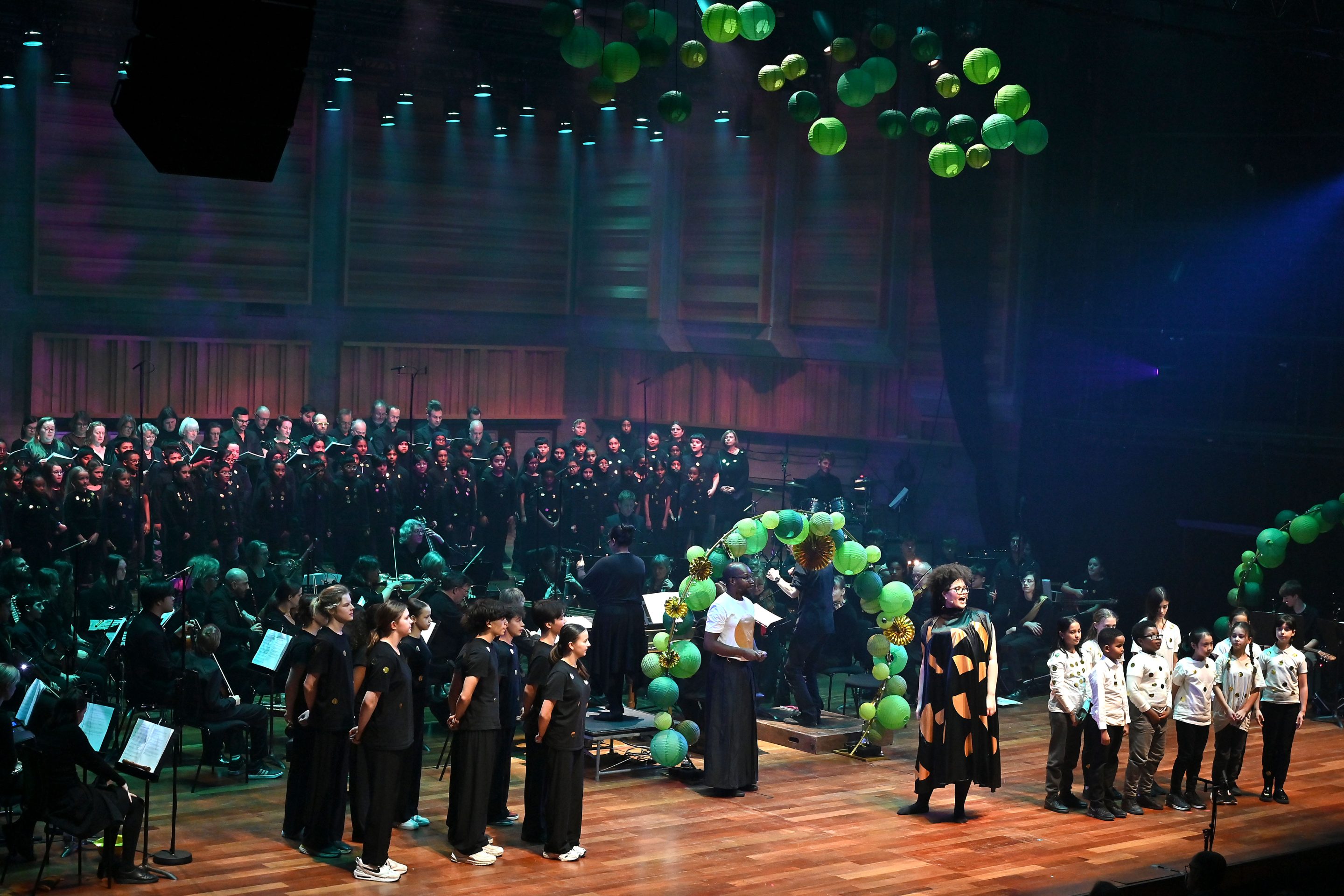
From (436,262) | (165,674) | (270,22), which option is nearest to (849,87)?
(270,22)

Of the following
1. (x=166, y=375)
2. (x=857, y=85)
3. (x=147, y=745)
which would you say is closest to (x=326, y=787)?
(x=147, y=745)

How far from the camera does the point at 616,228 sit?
68.0ft

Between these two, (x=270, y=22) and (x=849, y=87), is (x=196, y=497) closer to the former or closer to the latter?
(x=849, y=87)

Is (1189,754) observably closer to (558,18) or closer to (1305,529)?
(1305,529)

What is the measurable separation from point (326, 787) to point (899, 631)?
3954 mm

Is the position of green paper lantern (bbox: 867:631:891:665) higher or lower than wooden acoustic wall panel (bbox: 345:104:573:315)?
lower

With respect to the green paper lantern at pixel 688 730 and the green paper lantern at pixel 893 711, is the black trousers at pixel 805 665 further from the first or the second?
the green paper lantern at pixel 688 730

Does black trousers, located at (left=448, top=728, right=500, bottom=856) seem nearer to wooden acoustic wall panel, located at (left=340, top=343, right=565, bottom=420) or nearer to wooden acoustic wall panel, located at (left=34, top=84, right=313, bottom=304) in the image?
wooden acoustic wall panel, located at (left=34, top=84, right=313, bottom=304)

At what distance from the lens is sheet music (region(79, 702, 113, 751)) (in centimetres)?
728

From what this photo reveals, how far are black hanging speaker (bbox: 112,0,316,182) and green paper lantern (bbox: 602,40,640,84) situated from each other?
3.27 m

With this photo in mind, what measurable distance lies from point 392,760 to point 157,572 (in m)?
6.44

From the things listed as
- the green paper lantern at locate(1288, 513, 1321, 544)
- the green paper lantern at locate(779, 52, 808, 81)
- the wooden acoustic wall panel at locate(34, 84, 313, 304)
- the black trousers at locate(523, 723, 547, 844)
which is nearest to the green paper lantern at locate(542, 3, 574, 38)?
the green paper lantern at locate(779, 52, 808, 81)

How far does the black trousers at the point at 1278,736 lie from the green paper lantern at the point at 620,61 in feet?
18.6

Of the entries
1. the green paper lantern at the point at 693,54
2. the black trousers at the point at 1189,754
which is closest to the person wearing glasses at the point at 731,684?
the black trousers at the point at 1189,754
